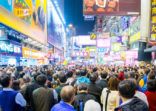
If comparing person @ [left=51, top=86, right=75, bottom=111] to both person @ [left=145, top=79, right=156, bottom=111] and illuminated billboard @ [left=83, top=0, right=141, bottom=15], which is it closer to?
person @ [left=145, top=79, right=156, bottom=111]

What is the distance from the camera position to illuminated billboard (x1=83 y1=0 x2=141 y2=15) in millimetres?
24031

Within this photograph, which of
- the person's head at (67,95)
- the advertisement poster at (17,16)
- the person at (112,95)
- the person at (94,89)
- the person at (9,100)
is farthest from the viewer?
the advertisement poster at (17,16)

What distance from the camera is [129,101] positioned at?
5016 millimetres

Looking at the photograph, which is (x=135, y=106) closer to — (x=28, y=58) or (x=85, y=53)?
(x=28, y=58)

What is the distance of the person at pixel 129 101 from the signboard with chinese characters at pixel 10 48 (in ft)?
74.9

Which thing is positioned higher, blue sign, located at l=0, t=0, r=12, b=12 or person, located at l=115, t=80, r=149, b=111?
blue sign, located at l=0, t=0, r=12, b=12

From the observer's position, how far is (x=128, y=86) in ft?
17.1

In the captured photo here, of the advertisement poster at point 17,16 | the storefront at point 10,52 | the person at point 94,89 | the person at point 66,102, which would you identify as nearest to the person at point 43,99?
the person at point 94,89

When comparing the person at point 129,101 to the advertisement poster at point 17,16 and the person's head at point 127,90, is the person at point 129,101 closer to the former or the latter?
the person's head at point 127,90

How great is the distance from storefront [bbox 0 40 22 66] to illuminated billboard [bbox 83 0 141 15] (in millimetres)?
6869

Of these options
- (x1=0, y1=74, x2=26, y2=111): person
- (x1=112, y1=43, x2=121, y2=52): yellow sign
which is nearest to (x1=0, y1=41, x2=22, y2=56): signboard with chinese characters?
(x1=112, y1=43, x2=121, y2=52): yellow sign

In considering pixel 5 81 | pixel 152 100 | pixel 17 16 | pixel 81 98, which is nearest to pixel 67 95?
pixel 81 98

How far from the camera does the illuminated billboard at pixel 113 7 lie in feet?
78.8

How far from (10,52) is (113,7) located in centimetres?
960
